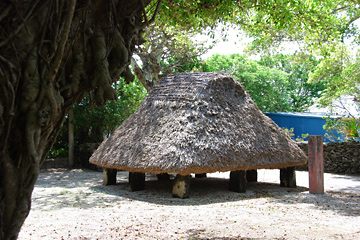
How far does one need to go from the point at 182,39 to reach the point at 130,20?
1124 centimetres

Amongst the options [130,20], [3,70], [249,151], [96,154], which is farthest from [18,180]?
[96,154]

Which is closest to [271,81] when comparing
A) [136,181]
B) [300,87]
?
[300,87]

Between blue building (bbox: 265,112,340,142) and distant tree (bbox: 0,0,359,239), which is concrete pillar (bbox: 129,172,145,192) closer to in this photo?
distant tree (bbox: 0,0,359,239)

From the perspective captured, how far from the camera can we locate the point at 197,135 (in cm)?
722

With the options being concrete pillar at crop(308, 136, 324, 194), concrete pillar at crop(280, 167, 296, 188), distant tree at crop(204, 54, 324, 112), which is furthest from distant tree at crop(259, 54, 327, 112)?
concrete pillar at crop(308, 136, 324, 194)

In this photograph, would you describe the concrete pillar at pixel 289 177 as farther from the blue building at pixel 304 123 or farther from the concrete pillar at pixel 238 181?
the blue building at pixel 304 123

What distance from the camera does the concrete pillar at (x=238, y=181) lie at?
7.80m

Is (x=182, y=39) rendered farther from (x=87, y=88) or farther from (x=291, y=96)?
(x=291, y=96)

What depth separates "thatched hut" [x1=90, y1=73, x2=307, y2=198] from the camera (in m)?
6.98

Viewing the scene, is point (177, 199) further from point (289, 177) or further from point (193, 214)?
point (289, 177)

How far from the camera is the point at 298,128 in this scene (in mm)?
22266

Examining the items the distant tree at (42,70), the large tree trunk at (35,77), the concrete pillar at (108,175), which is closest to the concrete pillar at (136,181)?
the concrete pillar at (108,175)

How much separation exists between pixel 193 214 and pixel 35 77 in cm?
396

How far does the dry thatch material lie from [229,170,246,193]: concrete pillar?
1.58ft
